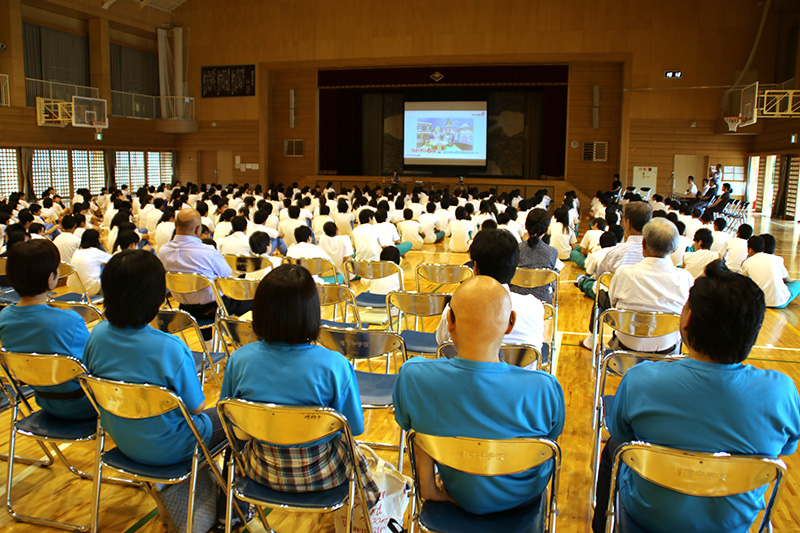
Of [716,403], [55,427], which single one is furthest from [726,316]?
[55,427]

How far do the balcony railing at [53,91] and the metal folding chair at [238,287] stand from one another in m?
17.2

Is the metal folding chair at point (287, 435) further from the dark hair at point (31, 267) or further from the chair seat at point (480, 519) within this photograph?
the dark hair at point (31, 267)

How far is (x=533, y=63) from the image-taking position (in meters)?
20.5

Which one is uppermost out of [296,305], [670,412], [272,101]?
[272,101]

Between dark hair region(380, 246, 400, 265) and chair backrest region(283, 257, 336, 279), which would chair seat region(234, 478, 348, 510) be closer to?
chair backrest region(283, 257, 336, 279)

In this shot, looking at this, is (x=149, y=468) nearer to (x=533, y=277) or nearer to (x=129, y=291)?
(x=129, y=291)

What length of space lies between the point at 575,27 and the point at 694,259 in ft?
46.1

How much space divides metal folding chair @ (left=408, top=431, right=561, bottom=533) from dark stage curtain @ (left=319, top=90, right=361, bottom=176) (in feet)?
72.3

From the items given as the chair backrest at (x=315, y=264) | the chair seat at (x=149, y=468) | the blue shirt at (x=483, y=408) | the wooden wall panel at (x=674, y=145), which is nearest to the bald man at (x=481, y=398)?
the blue shirt at (x=483, y=408)

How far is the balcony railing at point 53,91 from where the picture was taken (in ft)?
60.2

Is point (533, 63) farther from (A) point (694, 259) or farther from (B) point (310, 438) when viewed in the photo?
(B) point (310, 438)

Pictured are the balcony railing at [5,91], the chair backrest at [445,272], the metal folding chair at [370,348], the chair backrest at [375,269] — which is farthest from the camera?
the balcony railing at [5,91]

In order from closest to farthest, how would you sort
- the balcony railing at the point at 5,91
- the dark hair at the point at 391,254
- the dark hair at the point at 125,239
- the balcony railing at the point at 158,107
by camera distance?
1. the dark hair at the point at 125,239
2. the dark hair at the point at 391,254
3. the balcony railing at the point at 5,91
4. the balcony railing at the point at 158,107

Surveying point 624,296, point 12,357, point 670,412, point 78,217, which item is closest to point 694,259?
point 624,296
